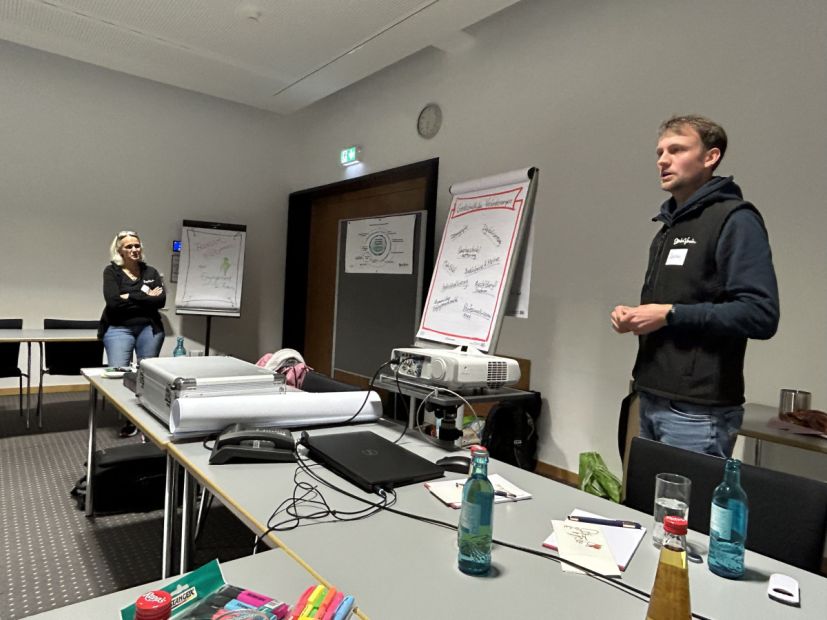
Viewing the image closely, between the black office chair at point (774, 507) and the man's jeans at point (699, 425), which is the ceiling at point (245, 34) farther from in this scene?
the black office chair at point (774, 507)

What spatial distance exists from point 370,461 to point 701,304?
958mm

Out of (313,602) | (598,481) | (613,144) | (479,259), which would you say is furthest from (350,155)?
(313,602)

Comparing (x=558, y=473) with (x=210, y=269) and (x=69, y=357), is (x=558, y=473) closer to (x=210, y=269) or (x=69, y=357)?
(x=69, y=357)

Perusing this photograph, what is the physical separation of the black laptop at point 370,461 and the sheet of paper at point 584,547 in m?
0.36

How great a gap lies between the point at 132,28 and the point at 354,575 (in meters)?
4.37

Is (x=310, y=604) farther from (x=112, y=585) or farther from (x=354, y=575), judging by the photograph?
(x=112, y=585)

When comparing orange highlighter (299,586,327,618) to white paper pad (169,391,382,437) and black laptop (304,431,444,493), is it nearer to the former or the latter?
black laptop (304,431,444,493)

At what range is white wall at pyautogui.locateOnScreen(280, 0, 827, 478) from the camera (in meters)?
2.41

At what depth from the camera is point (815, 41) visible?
7.77 feet

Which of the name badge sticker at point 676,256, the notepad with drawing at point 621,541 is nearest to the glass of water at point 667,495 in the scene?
the notepad with drawing at point 621,541

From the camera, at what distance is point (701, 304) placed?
1.44 m

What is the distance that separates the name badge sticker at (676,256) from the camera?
156cm

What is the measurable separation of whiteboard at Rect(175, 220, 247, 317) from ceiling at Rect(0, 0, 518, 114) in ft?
4.67

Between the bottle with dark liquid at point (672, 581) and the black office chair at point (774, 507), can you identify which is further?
the black office chair at point (774, 507)
